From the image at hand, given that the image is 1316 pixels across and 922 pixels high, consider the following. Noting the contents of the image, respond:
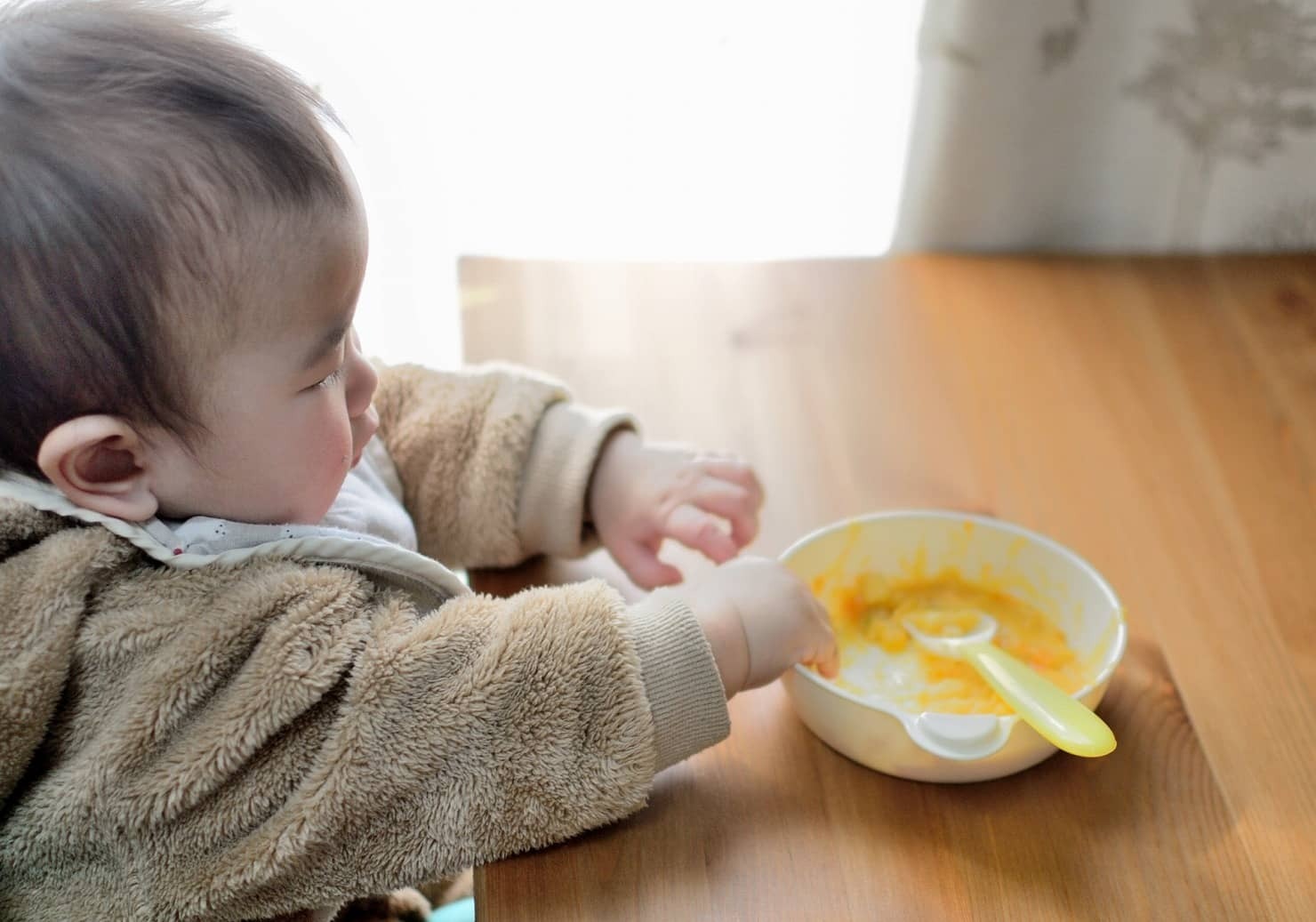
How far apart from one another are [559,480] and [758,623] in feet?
0.60

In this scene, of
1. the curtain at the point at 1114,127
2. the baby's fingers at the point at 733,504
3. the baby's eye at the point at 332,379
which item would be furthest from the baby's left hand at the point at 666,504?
the curtain at the point at 1114,127

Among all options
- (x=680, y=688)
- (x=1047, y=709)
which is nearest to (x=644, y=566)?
(x=680, y=688)

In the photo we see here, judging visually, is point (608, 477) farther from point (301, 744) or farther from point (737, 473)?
point (301, 744)

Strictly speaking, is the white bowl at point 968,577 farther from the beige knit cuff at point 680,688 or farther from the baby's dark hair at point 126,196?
the baby's dark hair at point 126,196

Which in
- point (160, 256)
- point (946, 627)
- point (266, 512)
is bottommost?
point (946, 627)

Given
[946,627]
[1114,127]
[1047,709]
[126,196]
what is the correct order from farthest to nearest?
1. [1114,127]
2. [946,627]
3. [1047,709]
4. [126,196]

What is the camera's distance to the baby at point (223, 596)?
0.52m

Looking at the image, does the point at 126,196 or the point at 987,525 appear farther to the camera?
the point at 987,525

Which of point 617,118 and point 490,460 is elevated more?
point 617,118

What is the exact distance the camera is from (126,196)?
20.1 inches

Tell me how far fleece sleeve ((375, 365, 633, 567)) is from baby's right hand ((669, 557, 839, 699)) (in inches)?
5.2

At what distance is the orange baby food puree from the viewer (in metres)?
0.71

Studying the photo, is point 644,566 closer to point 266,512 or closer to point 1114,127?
point 266,512

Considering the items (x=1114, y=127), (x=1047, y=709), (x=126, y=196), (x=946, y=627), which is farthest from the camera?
(x=1114, y=127)
